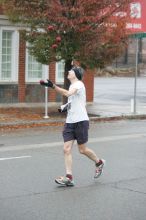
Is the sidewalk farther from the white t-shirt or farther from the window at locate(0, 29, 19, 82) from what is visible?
the white t-shirt

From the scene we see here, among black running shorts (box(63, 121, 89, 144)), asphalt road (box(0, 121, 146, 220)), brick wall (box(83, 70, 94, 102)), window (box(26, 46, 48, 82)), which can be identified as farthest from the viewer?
brick wall (box(83, 70, 94, 102))

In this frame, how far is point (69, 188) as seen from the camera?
349 inches

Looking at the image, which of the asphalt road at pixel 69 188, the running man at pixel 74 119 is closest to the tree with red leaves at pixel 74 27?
the asphalt road at pixel 69 188

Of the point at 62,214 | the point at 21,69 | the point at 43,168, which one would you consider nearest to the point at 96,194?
the point at 62,214

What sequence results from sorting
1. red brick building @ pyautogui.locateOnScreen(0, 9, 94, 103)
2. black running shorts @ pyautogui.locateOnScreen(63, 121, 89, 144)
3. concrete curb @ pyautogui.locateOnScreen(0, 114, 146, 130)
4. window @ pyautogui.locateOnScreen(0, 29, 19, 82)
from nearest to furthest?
black running shorts @ pyautogui.locateOnScreen(63, 121, 89, 144), concrete curb @ pyautogui.locateOnScreen(0, 114, 146, 130), red brick building @ pyautogui.locateOnScreen(0, 9, 94, 103), window @ pyautogui.locateOnScreen(0, 29, 19, 82)

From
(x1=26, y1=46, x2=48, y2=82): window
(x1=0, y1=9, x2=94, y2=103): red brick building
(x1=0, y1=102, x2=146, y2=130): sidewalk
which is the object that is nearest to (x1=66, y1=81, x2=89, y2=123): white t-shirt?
(x1=0, y1=102, x2=146, y2=130): sidewalk

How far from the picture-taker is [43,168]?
1038 centimetres

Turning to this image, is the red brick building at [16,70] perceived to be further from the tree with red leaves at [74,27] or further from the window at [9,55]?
the tree with red leaves at [74,27]

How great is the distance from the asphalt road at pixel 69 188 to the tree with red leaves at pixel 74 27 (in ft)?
14.2

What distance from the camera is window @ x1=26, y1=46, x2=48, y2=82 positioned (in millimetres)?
23094

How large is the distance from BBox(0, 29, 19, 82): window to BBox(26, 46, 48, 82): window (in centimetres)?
62

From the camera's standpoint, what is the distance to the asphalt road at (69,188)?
738 cm

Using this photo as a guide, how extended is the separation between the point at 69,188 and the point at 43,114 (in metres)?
11.2

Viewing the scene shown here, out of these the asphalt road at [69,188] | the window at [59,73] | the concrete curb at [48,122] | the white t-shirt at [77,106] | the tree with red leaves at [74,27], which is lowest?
the concrete curb at [48,122]
